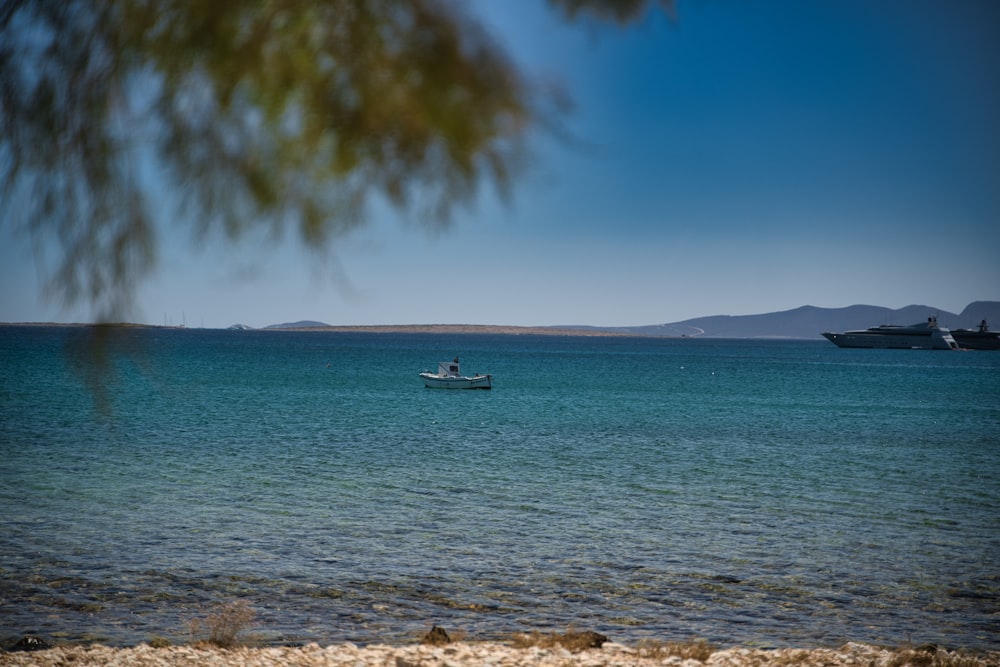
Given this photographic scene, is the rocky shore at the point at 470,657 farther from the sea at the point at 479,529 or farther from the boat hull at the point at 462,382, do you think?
the boat hull at the point at 462,382

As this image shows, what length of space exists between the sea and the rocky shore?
957 mm

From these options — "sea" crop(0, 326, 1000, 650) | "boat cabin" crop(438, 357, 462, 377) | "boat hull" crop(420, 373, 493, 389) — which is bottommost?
"sea" crop(0, 326, 1000, 650)

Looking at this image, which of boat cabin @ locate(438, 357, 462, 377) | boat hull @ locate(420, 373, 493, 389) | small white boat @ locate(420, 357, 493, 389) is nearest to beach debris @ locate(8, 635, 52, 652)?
small white boat @ locate(420, 357, 493, 389)

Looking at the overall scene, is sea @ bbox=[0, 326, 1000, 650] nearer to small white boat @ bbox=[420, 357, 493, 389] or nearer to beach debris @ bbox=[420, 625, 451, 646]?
beach debris @ bbox=[420, 625, 451, 646]

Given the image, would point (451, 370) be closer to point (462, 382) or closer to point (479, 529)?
point (462, 382)

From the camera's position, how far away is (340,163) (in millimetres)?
3248

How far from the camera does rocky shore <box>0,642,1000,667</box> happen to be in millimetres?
8539

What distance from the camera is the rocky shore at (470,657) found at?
336 inches

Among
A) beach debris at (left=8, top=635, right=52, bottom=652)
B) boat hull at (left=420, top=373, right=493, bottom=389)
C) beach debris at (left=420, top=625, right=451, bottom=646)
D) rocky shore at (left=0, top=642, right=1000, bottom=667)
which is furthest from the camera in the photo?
boat hull at (left=420, top=373, right=493, bottom=389)

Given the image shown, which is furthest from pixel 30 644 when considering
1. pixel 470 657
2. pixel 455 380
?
pixel 455 380

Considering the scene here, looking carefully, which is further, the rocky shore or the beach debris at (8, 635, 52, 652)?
the beach debris at (8, 635, 52, 652)

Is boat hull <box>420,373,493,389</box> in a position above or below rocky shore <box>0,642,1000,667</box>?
above

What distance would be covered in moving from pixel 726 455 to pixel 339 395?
114ft

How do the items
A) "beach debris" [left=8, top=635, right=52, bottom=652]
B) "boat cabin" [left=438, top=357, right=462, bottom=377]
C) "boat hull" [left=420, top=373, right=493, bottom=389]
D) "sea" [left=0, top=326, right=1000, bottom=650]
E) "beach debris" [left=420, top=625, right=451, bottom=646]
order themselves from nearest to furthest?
"beach debris" [left=8, top=635, right=52, bottom=652] < "beach debris" [left=420, top=625, right=451, bottom=646] < "sea" [left=0, top=326, right=1000, bottom=650] < "boat hull" [left=420, top=373, right=493, bottom=389] < "boat cabin" [left=438, top=357, right=462, bottom=377]
